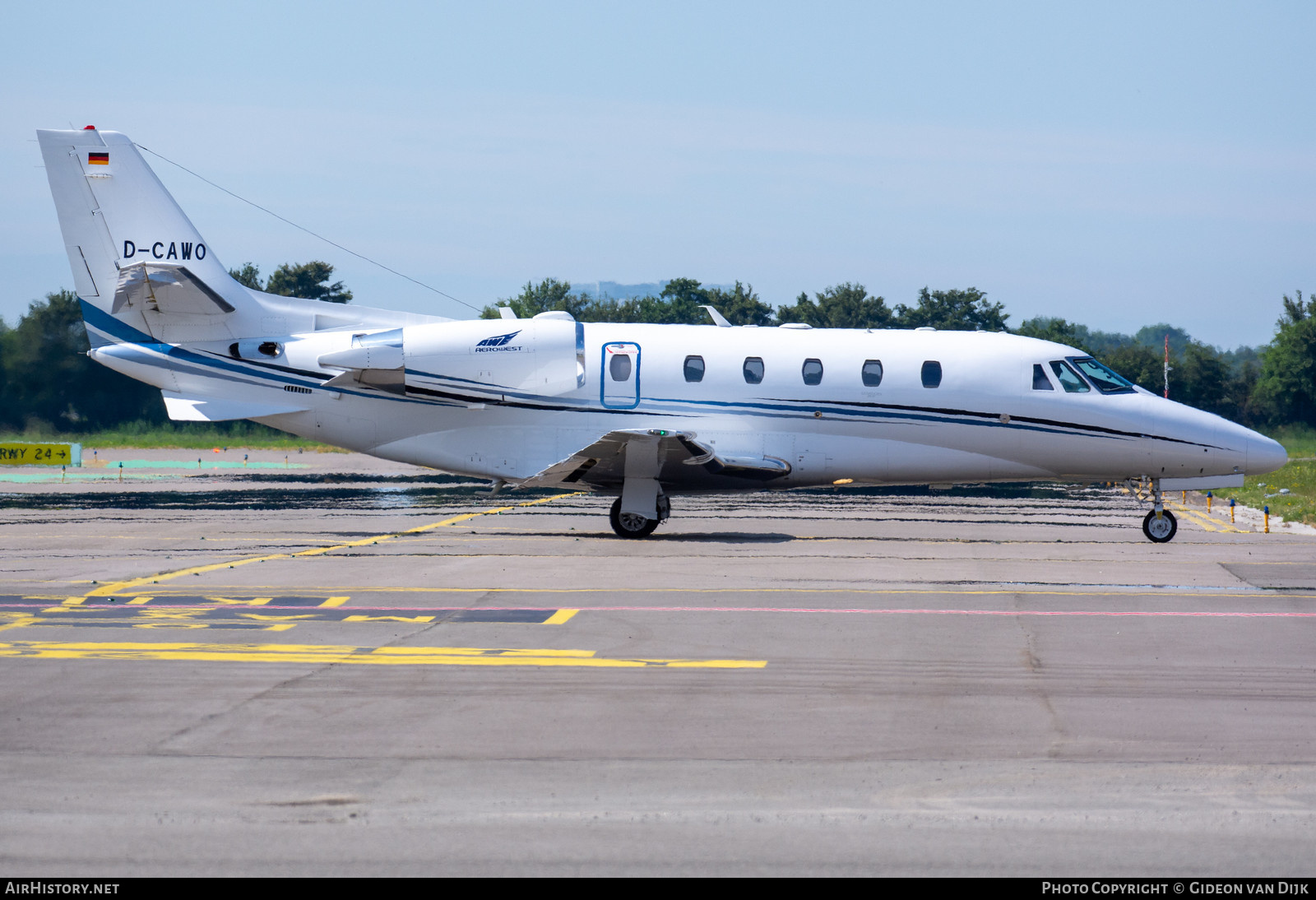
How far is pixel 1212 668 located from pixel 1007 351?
12094 millimetres

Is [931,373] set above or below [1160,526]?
above

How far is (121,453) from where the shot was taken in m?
53.2

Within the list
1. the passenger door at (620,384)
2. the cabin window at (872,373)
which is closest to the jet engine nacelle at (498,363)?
the passenger door at (620,384)

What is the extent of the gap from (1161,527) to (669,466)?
27.6 feet

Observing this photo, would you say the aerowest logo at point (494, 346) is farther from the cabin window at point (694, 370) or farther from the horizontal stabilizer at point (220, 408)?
A: the horizontal stabilizer at point (220, 408)

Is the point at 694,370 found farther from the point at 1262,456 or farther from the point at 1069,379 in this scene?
the point at 1262,456

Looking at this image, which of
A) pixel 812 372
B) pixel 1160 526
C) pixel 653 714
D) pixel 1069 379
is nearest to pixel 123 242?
pixel 812 372

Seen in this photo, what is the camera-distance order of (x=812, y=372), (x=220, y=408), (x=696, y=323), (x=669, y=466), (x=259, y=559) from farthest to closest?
(x=696, y=323)
(x=220, y=408)
(x=812, y=372)
(x=669, y=466)
(x=259, y=559)

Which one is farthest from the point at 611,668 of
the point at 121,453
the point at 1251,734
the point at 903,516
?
the point at 121,453

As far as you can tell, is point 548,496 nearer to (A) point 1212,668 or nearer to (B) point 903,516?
(B) point 903,516

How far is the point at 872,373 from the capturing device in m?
21.0

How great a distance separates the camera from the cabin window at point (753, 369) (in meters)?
20.8

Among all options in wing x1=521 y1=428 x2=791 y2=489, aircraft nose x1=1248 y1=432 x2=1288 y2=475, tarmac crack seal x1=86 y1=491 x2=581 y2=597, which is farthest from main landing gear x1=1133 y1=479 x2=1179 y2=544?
tarmac crack seal x1=86 y1=491 x2=581 y2=597

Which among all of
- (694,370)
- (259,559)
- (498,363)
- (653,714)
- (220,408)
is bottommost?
(259,559)
